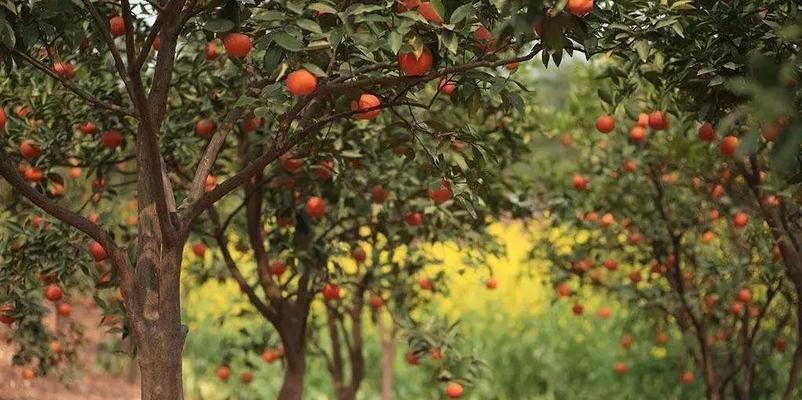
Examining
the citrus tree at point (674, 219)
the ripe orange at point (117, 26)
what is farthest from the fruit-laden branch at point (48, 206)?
the citrus tree at point (674, 219)

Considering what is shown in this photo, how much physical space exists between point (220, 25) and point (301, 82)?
416 millimetres

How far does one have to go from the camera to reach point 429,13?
3.65 meters

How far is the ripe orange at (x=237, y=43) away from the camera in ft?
13.3

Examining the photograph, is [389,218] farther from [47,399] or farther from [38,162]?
[47,399]

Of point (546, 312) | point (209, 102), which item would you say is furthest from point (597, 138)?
point (546, 312)

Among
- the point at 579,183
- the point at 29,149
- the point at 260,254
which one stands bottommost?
the point at 260,254

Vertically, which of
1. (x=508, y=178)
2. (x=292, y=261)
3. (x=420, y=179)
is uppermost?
(x=508, y=178)

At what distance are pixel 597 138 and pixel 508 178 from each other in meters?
0.72

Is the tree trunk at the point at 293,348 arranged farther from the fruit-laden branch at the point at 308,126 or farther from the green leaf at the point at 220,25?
the green leaf at the point at 220,25

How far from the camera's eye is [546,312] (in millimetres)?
12766

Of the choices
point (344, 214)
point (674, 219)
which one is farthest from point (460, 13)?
point (674, 219)

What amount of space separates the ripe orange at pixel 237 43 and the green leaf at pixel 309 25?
47 cm

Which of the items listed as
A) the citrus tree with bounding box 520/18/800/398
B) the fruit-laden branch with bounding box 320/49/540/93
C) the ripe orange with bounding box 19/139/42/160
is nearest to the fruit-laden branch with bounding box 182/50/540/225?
the fruit-laden branch with bounding box 320/49/540/93

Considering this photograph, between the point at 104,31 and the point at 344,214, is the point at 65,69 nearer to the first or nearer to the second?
the point at 104,31
